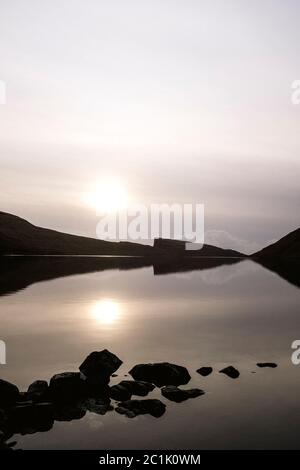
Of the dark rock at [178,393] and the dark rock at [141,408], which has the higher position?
the dark rock at [178,393]

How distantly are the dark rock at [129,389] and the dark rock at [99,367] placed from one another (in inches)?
37.1

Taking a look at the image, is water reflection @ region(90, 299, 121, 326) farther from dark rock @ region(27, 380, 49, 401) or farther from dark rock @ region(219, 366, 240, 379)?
dark rock @ region(27, 380, 49, 401)

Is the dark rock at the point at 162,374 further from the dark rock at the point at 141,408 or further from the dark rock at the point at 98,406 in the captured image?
the dark rock at the point at 98,406

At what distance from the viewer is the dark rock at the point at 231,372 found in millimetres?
23359

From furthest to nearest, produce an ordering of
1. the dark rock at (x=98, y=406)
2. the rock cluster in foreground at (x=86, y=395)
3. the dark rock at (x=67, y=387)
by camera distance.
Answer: the dark rock at (x=67, y=387)
the dark rock at (x=98, y=406)
the rock cluster in foreground at (x=86, y=395)

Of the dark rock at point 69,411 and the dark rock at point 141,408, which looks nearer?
the dark rock at point 69,411

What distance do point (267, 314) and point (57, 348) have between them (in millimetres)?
25734

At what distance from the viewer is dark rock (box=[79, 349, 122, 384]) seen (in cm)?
2042

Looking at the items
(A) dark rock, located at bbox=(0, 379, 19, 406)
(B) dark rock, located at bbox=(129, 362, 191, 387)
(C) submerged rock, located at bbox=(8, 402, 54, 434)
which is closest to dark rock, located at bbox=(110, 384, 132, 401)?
(B) dark rock, located at bbox=(129, 362, 191, 387)

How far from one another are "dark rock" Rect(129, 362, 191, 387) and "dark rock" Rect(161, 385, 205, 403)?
1.23 meters

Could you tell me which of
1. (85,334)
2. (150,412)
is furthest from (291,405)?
(85,334)

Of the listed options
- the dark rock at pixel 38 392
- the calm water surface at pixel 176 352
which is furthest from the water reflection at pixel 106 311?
the dark rock at pixel 38 392
